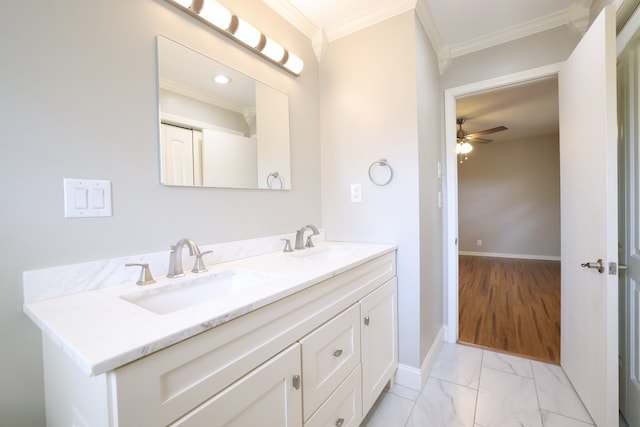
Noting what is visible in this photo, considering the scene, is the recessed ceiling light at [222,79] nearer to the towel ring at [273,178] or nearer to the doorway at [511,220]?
the towel ring at [273,178]

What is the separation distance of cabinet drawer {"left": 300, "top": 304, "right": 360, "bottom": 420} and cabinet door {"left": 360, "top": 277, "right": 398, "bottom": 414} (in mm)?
98

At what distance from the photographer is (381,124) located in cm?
174

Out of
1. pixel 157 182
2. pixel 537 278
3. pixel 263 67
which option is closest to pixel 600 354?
pixel 157 182

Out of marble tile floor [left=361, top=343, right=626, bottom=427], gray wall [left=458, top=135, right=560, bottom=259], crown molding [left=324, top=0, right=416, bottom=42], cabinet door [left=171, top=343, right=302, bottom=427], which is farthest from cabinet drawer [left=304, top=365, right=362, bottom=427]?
gray wall [left=458, top=135, right=560, bottom=259]

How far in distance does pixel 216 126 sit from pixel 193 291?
0.78 metres

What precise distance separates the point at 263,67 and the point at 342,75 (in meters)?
0.59

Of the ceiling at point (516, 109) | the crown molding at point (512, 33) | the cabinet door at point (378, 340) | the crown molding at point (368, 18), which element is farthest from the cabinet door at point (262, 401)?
the ceiling at point (516, 109)

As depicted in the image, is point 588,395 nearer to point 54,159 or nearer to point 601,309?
point 601,309

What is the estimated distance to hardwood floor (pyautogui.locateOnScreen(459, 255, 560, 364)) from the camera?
2.17m

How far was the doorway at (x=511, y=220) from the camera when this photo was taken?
2.55 m

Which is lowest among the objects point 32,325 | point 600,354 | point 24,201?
point 600,354

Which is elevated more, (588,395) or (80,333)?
(80,333)

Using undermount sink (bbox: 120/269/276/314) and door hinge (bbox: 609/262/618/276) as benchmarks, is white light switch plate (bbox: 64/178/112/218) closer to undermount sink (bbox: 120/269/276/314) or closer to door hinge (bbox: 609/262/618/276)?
undermount sink (bbox: 120/269/276/314)

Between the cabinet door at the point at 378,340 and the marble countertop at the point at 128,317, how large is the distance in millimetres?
431
